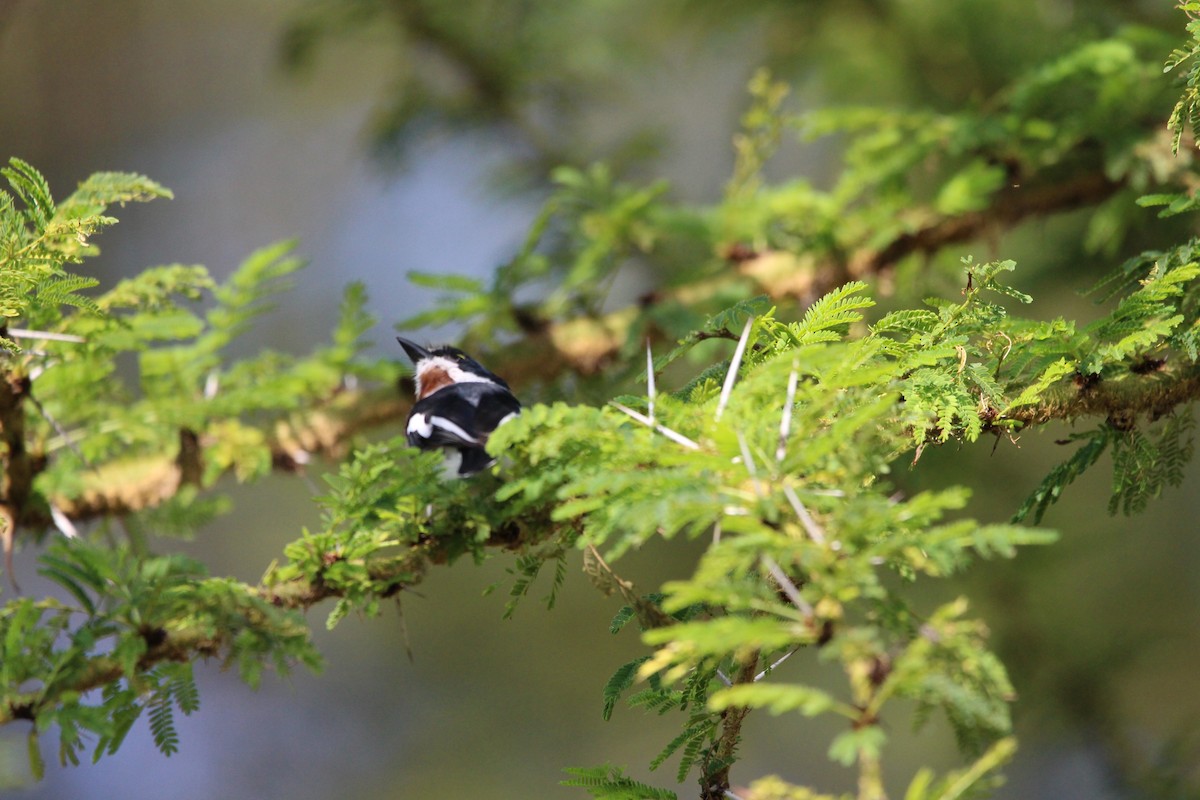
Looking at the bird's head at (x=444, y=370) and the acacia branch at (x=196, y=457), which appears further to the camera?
the bird's head at (x=444, y=370)

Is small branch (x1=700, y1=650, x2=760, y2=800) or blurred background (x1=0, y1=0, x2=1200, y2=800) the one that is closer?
small branch (x1=700, y1=650, x2=760, y2=800)

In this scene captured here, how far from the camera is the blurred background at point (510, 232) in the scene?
3807 millimetres

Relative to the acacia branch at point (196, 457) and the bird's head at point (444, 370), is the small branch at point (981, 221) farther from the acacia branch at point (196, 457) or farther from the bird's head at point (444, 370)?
the acacia branch at point (196, 457)

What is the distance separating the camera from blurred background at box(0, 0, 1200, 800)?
12.5 feet

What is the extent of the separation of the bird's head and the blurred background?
22cm

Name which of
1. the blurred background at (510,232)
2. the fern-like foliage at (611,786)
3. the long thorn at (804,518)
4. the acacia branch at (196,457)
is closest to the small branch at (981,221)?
the blurred background at (510,232)

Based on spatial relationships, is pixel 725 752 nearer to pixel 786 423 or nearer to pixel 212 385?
pixel 786 423

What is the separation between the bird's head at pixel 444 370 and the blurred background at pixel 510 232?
218 mm

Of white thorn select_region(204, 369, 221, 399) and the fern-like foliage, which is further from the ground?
white thorn select_region(204, 369, 221, 399)

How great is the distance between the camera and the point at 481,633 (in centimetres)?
619

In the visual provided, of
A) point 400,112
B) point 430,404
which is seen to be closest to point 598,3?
point 400,112

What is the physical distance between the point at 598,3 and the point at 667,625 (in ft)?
13.2

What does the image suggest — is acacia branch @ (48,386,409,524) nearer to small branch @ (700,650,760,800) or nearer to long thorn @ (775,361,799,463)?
small branch @ (700,650,760,800)

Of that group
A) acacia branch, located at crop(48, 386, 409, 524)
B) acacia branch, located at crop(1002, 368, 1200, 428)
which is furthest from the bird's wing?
acacia branch, located at crop(1002, 368, 1200, 428)
